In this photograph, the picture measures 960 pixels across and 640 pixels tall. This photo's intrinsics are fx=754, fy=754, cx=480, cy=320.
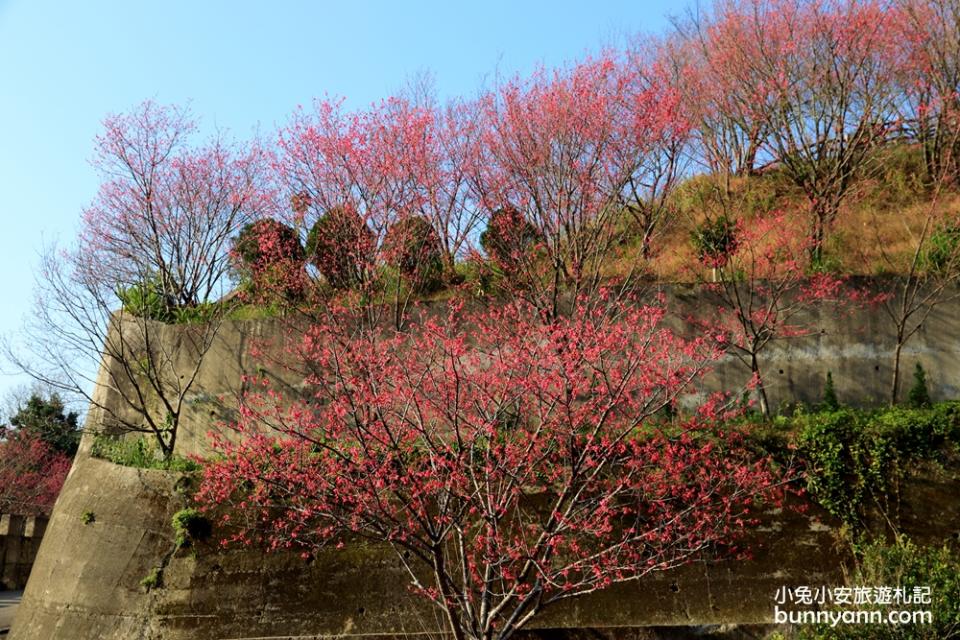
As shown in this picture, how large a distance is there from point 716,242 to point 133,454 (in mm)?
12644

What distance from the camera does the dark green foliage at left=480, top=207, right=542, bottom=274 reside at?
48.3 feet

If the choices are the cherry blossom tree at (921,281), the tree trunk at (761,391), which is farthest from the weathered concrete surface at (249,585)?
the cherry blossom tree at (921,281)

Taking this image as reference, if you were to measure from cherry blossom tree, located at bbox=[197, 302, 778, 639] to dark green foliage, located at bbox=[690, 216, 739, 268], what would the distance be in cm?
248

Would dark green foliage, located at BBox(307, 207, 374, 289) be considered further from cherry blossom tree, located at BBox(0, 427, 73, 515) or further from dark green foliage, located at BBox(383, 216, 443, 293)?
cherry blossom tree, located at BBox(0, 427, 73, 515)

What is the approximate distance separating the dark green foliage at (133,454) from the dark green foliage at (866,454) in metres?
10.5

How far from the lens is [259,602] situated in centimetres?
1171

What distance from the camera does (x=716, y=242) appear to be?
1555 cm

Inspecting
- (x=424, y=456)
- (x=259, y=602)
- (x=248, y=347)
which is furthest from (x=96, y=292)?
(x=424, y=456)

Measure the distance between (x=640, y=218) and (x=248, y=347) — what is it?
9241mm

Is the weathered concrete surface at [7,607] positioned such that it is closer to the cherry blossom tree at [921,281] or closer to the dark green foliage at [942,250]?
the cherry blossom tree at [921,281]

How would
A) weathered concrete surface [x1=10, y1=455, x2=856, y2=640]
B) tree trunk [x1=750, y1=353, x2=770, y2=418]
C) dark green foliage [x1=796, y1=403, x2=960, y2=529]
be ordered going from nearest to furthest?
1. weathered concrete surface [x1=10, y1=455, x2=856, y2=640]
2. dark green foliage [x1=796, y1=403, x2=960, y2=529]
3. tree trunk [x1=750, y1=353, x2=770, y2=418]

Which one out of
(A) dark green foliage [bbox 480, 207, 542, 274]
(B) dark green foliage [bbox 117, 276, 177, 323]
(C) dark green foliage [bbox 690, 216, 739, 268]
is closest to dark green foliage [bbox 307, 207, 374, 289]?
(A) dark green foliage [bbox 480, 207, 542, 274]

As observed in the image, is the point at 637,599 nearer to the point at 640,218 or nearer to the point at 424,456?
the point at 424,456

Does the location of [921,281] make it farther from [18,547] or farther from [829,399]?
[18,547]
